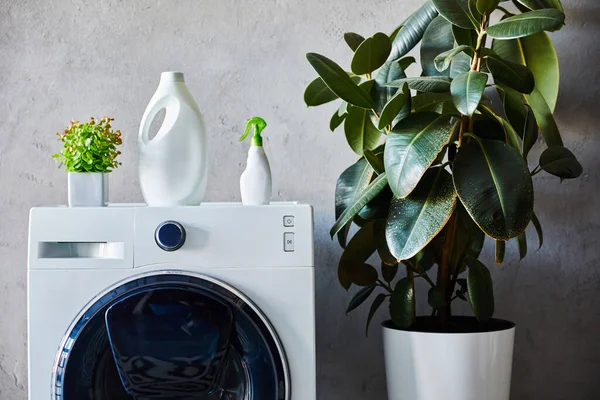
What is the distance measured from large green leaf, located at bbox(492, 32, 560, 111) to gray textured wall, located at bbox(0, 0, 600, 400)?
0.24 m

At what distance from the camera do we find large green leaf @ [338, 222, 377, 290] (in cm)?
166

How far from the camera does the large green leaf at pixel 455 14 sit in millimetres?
1448

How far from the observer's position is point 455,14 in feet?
4.77

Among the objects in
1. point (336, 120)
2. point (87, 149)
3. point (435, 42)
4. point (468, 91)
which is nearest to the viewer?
point (468, 91)

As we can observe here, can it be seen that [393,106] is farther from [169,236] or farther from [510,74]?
[169,236]

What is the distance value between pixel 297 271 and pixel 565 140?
0.93 metres

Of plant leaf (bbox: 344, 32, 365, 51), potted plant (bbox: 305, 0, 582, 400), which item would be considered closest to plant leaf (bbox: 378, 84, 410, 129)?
potted plant (bbox: 305, 0, 582, 400)

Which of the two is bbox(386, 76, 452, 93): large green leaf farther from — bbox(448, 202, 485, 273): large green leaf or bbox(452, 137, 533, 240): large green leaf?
bbox(448, 202, 485, 273): large green leaf

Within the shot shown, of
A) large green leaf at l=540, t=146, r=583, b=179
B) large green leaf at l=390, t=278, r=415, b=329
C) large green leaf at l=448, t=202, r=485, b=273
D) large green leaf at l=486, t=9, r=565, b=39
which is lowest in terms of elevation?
large green leaf at l=390, t=278, r=415, b=329

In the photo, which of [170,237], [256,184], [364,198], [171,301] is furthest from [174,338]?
[364,198]

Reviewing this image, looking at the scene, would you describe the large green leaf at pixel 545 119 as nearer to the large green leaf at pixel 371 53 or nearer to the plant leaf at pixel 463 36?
the plant leaf at pixel 463 36

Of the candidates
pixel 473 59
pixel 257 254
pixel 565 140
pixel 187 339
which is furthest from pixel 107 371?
pixel 565 140

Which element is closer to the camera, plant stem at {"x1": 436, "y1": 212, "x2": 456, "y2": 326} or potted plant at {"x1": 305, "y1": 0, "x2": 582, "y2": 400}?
potted plant at {"x1": 305, "y1": 0, "x2": 582, "y2": 400}

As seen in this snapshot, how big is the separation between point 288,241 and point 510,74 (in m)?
0.55
